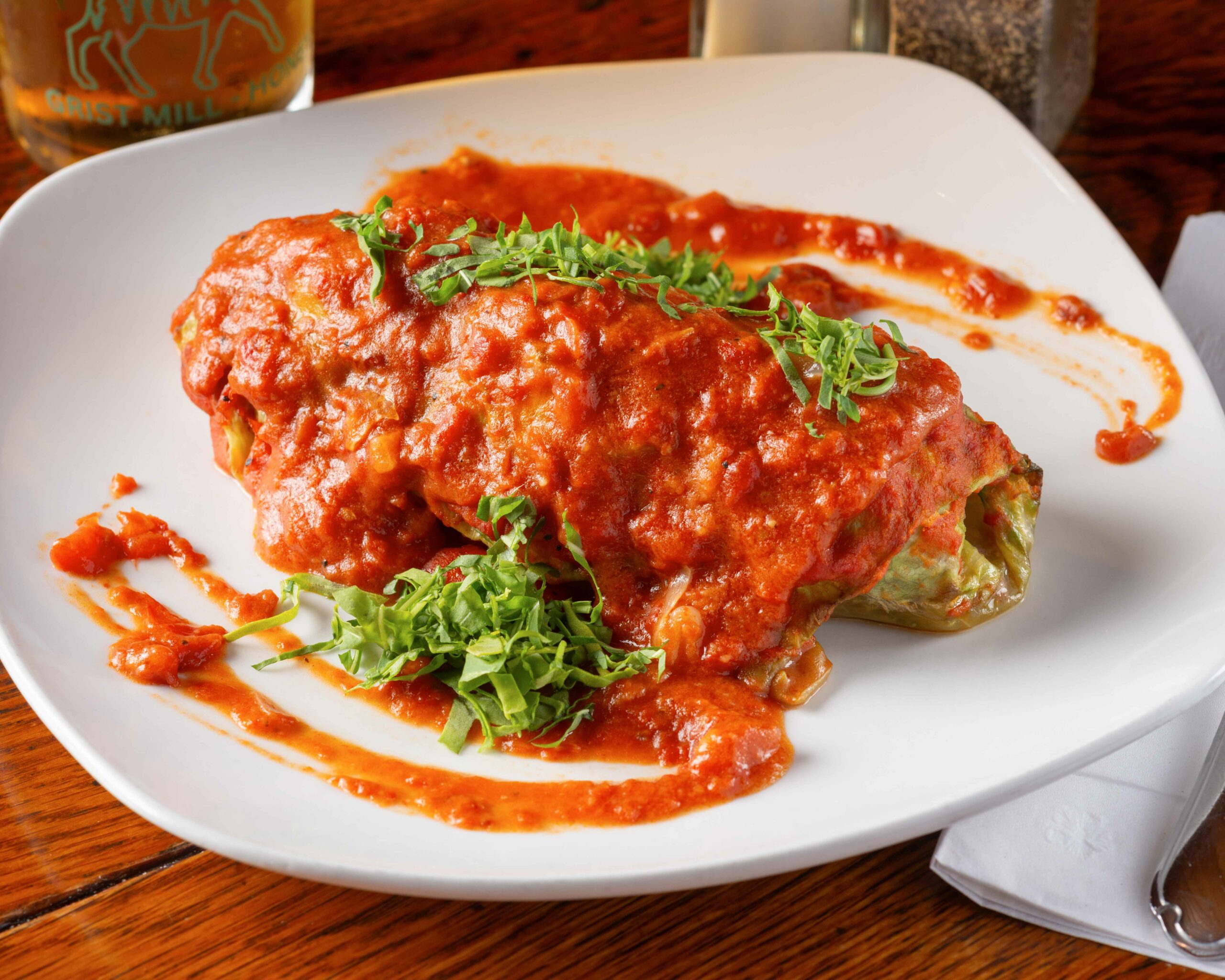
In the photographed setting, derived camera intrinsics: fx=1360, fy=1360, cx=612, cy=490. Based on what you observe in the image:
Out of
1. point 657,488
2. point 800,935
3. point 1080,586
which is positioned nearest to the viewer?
point 800,935

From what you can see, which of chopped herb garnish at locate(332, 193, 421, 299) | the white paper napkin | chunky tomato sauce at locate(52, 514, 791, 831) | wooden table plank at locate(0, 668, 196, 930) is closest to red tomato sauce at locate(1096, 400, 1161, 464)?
the white paper napkin

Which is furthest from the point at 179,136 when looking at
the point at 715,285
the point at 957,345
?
the point at 957,345

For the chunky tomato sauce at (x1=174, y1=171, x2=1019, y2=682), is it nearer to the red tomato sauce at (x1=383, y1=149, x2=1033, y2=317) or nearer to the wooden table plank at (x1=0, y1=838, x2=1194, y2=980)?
the wooden table plank at (x1=0, y1=838, x2=1194, y2=980)

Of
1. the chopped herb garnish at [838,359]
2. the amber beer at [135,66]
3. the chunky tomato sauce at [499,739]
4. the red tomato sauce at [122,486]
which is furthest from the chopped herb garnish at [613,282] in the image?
the amber beer at [135,66]

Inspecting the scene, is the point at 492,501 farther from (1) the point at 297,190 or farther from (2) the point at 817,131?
(2) the point at 817,131

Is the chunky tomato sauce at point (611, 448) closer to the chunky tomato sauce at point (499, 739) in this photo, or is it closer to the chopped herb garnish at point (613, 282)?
the chopped herb garnish at point (613, 282)

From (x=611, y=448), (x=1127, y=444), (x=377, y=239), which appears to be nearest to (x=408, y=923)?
(x=611, y=448)

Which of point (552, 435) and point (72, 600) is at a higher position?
point (552, 435)
